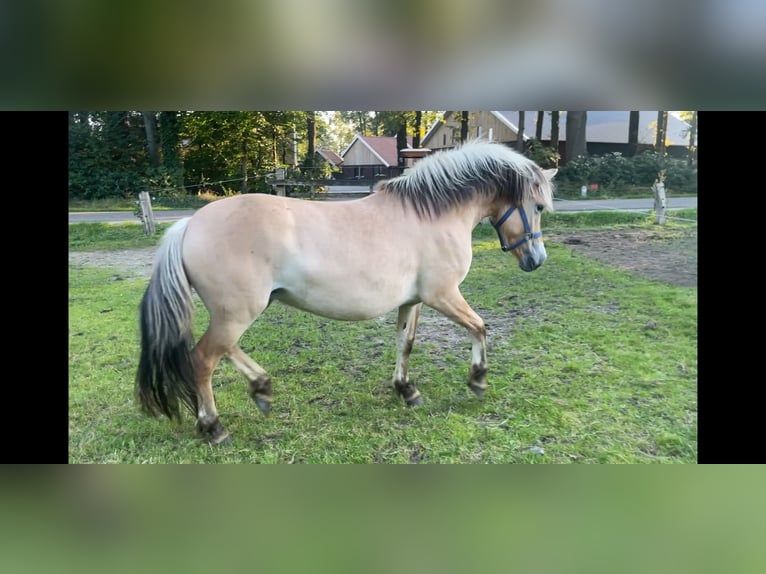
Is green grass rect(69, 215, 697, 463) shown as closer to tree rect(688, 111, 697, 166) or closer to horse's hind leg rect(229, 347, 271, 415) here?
horse's hind leg rect(229, 347, 271, 415)

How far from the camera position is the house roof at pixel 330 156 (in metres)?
Result: 3.59

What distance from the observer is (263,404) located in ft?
10.4

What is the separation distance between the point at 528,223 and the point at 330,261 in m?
1.38

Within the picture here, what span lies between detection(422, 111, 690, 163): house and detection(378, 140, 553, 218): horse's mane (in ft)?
Answer: 0.52

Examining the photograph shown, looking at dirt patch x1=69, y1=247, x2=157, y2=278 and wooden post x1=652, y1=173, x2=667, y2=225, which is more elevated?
wooden post x1=652, y1=173, x2=667, y2=225

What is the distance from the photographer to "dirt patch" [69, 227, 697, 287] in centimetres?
352

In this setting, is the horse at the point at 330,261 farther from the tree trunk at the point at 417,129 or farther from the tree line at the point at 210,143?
the tree line at the point at 210,143

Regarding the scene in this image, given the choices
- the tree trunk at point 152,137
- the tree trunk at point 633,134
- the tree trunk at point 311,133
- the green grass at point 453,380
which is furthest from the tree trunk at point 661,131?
the tree trunk at point 152,137

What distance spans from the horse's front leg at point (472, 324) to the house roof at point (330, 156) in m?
1.29

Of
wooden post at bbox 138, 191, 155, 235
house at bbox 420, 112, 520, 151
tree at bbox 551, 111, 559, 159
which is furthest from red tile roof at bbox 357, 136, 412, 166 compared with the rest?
wooden post at bbox 138, 191, 155, 235
